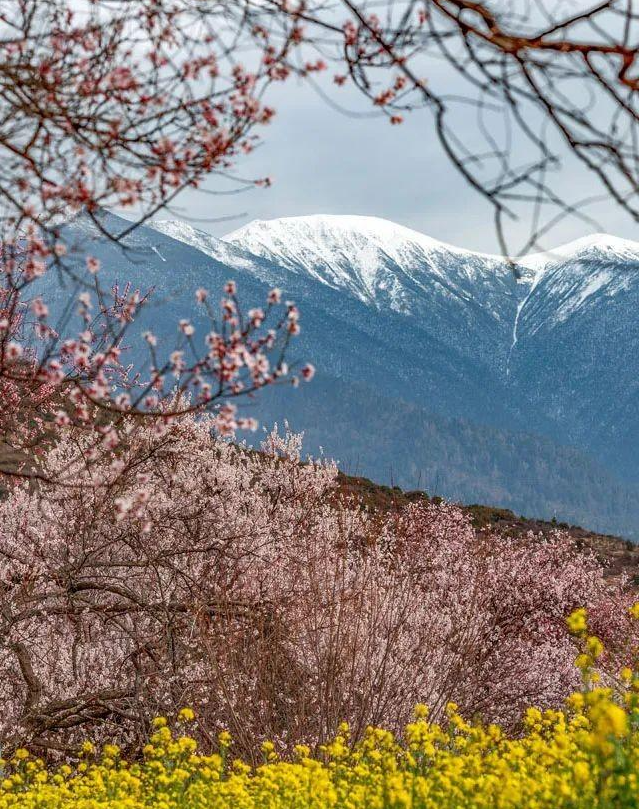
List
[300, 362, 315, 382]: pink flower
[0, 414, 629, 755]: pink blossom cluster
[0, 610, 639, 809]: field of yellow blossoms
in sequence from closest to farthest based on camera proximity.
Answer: [0, 610, 639, 809]: field of yellow blossoms
[300, 362, 315, 382]: pink flower
[0, 414, 629, 755]: pink blossom cluster

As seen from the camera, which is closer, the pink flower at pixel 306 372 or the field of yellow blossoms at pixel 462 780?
the field of yellow blossoms at pixel 462 780

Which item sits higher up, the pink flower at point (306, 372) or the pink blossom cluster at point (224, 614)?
the pink flower at point (306, 372)

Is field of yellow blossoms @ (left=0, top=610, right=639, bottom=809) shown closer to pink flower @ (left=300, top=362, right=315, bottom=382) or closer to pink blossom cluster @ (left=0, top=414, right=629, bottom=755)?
pink flower @ (left=300, top=362, right=315, bottom=382)

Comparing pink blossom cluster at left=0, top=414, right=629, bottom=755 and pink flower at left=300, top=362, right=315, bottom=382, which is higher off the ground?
pink flower at left=300, top=362, right=315, bottom=382

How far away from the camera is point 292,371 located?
3.92m

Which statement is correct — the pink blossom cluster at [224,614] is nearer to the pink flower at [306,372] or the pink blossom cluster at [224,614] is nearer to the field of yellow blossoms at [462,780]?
the pink flower at [306,372]

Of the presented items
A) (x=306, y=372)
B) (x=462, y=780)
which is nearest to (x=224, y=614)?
(x=462, y=780)

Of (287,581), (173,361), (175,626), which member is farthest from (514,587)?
(173,361)

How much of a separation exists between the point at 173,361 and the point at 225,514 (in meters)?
10.4

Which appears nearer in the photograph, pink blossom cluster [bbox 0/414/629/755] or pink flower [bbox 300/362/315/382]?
pink flower [bbox 300/362/315/382]

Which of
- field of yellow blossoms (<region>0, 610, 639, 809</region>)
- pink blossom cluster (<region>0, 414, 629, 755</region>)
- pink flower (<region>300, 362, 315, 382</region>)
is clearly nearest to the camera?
field of yellow blossoms (<region>0, 610, 639, 809</region>)

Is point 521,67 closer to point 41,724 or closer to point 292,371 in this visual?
point 292,371

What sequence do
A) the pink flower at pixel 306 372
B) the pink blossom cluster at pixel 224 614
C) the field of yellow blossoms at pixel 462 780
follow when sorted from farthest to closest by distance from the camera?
the pink blossom cluster at pixel 224 614
the pink flower at pixel 306 372
the field of yellow blossoms at pixel 462 780

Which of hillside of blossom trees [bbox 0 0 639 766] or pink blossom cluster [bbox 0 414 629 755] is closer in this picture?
hillside of blossom trees [bbox 0 0 639 766]
